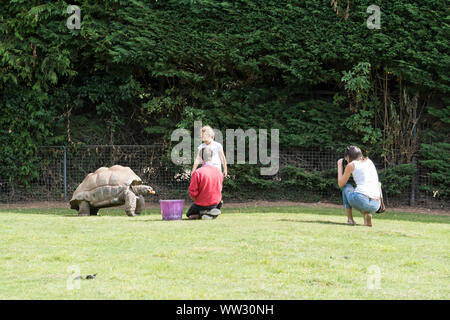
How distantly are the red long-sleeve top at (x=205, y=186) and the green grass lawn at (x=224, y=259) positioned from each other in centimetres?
40

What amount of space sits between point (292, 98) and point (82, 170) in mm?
5223

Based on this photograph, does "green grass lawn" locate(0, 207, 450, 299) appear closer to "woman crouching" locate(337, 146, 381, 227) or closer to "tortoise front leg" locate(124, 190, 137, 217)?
"woman crouching" locate(337, 146, 381, 227)

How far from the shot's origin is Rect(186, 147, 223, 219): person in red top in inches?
380

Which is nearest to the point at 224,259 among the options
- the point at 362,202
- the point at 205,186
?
the point at 362,202

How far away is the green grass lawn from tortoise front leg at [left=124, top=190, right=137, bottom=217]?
1.18 metres

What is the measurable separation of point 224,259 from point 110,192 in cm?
515

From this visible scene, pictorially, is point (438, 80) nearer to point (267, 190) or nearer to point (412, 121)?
point (412, 121)

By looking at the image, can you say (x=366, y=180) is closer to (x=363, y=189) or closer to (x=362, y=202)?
(x=363, y=189)

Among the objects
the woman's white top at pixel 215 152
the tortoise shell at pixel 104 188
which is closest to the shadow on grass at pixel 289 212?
the tortoise shell at pixel 104 188

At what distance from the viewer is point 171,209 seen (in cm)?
972

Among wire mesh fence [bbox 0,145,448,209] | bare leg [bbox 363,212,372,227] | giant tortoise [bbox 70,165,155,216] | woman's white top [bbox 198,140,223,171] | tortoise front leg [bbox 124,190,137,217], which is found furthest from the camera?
wire mesh fence [bbox 0,145,448,209]

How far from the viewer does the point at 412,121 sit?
14164mm

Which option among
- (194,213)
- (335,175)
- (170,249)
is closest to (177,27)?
(335,175)

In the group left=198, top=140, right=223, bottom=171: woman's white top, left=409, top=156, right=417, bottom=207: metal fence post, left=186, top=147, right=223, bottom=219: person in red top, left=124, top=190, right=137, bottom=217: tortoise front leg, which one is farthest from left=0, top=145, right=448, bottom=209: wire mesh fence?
left=186, top=147, right=223, bottom=219: person in red top
